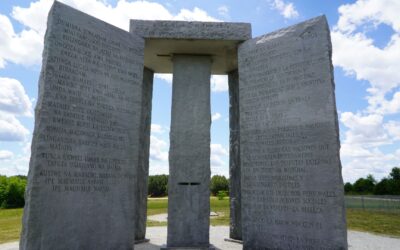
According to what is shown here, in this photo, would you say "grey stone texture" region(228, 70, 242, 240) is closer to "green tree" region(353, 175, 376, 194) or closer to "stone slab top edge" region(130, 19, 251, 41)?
"stone slab top edge" region(130, 19, 251, 41)

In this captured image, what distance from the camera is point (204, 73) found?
28.6 ft

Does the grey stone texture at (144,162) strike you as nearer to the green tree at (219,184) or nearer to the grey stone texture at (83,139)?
the grey stone texture at (83,139)

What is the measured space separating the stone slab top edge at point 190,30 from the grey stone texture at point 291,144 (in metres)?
0.67

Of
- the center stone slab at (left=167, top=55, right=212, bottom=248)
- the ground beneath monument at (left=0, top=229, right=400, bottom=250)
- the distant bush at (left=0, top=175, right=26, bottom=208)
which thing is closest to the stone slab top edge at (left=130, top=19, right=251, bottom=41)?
the center stone slab at (left=167, top=55, right=212, bottom=248)

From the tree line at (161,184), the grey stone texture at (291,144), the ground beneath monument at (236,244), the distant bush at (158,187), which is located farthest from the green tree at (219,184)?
the grey stone texture at (291,144)

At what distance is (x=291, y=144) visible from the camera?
678cm

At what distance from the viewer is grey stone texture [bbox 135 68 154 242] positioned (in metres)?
9.03

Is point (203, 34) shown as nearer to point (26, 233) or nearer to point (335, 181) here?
point (335, 181)

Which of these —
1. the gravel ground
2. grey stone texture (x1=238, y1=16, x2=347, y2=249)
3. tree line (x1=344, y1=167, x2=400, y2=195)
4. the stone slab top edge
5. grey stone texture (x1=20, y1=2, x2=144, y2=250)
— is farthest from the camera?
tree line (x1=344, y1=167, x2=400, y2=195)

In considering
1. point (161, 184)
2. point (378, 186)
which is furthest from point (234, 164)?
point (161, 184)

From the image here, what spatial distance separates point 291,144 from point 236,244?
→ 3.65m

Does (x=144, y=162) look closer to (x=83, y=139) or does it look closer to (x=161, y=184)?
(x=83, y=139)

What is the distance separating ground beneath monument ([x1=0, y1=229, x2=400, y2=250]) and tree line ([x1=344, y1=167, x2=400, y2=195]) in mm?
36731

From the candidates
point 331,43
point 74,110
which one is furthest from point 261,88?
point 74,110
